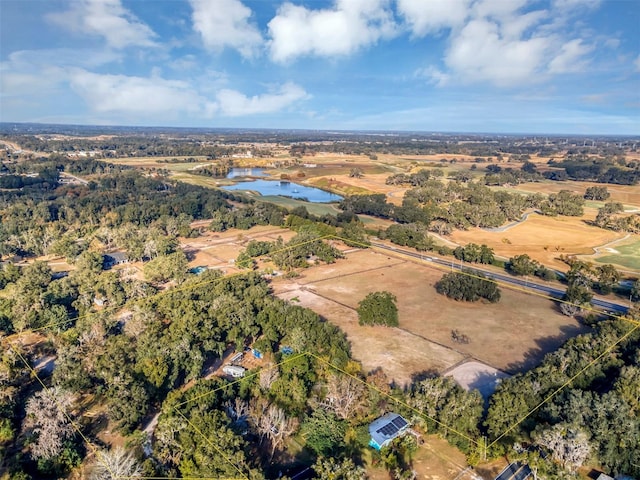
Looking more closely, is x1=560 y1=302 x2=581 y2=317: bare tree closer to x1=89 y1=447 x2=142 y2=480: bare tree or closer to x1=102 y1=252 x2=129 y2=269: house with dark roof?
x1=89 y1=447 x2=142 y2=480: bare tree

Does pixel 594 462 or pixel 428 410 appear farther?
pixel 428 410

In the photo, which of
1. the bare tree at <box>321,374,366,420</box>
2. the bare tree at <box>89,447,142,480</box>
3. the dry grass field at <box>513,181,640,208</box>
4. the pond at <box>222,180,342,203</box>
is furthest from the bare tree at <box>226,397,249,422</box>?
the dry grass field at <box>513,181,640,208</box>

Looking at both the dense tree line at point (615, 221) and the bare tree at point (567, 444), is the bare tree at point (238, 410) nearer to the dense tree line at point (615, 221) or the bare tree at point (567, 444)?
the bare tree at point (567, 444)

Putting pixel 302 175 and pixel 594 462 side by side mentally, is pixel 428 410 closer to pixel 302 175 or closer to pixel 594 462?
Result: pixel 594 462

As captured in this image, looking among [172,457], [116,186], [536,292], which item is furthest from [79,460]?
[116,186]

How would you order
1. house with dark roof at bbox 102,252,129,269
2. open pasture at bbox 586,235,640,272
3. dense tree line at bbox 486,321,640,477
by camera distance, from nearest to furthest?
1. dense tree line at bbox 486,321,640,477
2. house with dark roof at bbox 102,252,129,269
3. open pasture at bbox 586,235,640,272

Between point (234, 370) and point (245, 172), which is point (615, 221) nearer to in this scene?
point (234, 370)
